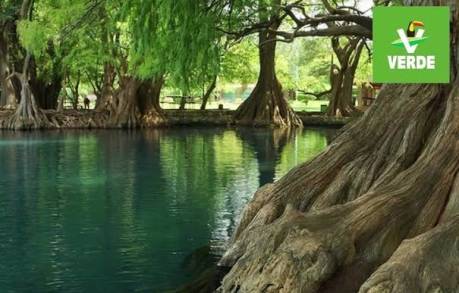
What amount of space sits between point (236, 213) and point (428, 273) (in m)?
6.90

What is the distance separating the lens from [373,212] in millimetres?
6461

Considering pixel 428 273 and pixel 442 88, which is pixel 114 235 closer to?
pixel 442 88

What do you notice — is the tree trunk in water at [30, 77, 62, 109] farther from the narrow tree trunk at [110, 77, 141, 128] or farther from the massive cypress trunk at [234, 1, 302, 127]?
the massive cypress trunk at [234, 1, 302, 127]

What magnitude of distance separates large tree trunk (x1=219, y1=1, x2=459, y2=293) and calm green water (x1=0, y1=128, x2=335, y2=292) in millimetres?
1650

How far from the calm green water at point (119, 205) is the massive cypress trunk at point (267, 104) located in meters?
8.07

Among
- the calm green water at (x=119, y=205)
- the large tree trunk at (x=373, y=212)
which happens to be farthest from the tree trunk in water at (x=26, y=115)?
the large tree trunk at (x=373, y=212)

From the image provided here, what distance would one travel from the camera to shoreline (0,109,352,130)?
3331 centimetres

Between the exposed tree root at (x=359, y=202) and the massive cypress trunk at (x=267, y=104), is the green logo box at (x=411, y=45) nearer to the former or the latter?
the exposed tree root at (x=359, y=202)

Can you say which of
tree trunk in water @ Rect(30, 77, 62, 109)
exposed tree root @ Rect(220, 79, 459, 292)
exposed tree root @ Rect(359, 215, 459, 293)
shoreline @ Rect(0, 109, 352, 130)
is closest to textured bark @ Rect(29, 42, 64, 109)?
tree trunk in water @ Rect(30, 77, 62, 109)

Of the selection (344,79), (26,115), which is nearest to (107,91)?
(26,115)

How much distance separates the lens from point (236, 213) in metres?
12.2

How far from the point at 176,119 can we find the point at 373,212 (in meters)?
30.9

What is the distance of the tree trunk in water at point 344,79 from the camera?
1398 inches

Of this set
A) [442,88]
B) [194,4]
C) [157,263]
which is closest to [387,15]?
[442,88]
